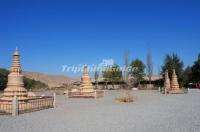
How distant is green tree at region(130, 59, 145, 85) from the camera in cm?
7700

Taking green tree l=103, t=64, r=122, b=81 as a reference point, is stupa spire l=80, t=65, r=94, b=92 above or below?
below

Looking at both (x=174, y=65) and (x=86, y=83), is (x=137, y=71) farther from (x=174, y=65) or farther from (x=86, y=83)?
(x=86, y=83)

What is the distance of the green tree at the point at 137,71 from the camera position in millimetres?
77000

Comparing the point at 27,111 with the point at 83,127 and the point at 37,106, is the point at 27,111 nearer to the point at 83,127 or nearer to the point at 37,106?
the point at 37,106

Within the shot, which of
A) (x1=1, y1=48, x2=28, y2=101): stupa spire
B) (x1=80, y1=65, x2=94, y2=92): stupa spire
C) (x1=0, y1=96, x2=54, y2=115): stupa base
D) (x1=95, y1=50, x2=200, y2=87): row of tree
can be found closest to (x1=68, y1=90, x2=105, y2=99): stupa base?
(x1=80, y1=65, x2=94, y2=92): stupa spire

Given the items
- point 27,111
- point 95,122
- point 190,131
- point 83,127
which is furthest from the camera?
point 27,111

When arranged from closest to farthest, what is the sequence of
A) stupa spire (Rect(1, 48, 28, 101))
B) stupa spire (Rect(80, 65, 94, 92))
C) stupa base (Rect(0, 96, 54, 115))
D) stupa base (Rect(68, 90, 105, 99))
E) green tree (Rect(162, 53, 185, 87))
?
1. stupa base (Rect(0, 96, 54, 115))
2. stupa spire (Rect(1, 48, 28, 101))
3. stupa base (Rect(68, 90, 105, 99))
4. stupa spire (Rect(80, 65, 94, 92))
5. green tree (Rect(162, 53, 185, 87))

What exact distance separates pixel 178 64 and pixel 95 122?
60246 mm

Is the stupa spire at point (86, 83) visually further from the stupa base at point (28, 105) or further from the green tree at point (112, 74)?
the green tree at point (112, 74)

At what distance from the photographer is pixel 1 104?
18.8m

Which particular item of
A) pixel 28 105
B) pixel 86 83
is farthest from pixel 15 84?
pixel 86 83

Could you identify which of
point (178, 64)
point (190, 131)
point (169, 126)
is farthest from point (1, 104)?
point (178, 64)

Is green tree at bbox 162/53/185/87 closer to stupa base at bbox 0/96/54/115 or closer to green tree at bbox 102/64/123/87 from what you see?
green tree at bbox 102/64/123/87

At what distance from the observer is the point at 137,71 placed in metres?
76.9
